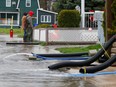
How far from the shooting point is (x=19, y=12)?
81.0 m

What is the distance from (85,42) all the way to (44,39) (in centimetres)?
248

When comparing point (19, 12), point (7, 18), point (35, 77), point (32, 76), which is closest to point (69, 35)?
point (32, 76)

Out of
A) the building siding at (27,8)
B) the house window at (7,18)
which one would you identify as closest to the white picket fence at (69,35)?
the building siding at (27,8)

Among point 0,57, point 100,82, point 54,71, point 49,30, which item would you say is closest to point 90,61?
point 54,71

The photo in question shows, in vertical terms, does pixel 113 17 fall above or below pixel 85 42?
above

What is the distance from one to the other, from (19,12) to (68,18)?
5416 centimetres

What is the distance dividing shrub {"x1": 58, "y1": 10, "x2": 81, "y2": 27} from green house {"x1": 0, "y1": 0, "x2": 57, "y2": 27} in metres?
52.9

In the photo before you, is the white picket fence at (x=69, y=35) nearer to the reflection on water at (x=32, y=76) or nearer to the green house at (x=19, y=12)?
the reflection on water at (x=32, y=76)

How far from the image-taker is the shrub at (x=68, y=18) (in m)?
27.4

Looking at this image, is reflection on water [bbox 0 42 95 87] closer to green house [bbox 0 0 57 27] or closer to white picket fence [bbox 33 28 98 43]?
white picket fence [bbox 33 28 98 43]

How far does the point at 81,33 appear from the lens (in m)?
25.5

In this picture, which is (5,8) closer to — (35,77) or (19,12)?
(19,12)

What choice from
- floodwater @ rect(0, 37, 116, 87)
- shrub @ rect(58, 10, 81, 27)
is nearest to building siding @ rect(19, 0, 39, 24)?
shrub @ rect(58, 10, 81, 27)

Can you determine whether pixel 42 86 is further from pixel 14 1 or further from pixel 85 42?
pixel 14 1
